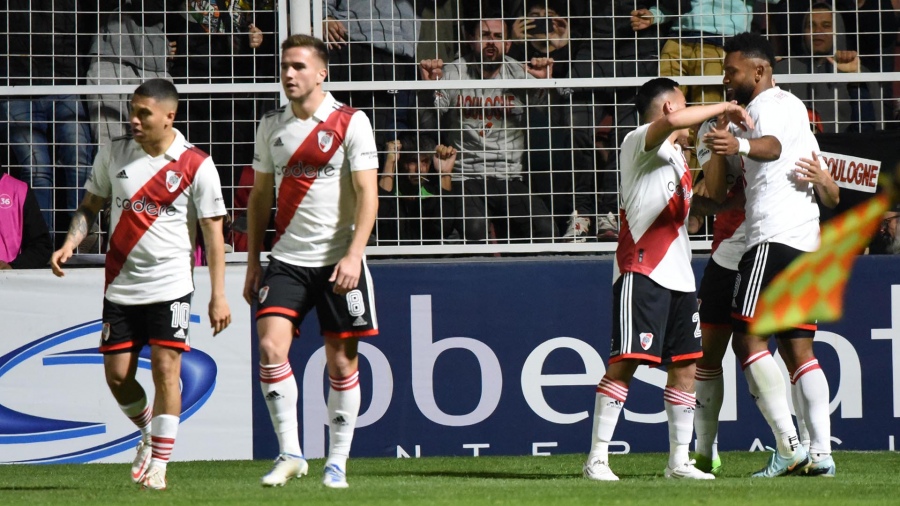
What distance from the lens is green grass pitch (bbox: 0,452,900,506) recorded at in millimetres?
5293

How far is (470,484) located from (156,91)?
7.97ft

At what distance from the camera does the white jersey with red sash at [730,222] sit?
6.93 metres

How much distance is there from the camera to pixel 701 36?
8.99 m

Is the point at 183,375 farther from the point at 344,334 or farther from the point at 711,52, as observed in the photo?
the point at 711,52

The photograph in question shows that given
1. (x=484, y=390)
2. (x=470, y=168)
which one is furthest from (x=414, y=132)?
(x=484, y=390)

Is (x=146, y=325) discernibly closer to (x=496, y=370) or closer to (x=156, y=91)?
(x=156, y=91)

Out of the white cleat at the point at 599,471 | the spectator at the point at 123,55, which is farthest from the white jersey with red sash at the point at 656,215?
the spectator at the point at 123,55

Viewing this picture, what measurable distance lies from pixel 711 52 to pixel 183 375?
4.24 m

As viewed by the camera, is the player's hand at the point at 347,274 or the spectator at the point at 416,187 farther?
the spectator at the point at 416,187

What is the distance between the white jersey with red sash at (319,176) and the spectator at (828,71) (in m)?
4.20

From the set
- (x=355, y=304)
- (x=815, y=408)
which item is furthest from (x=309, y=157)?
(x=815, y=408)

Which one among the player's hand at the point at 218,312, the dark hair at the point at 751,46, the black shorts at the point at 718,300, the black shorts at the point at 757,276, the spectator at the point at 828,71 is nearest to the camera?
the player's hand at the point at 218,312

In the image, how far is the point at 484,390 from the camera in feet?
28.4

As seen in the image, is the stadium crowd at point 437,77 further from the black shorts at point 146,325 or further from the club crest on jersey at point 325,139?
the club crest on jersey at point 325,139
